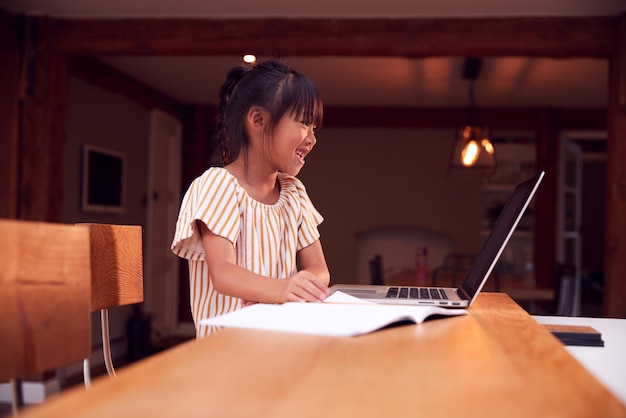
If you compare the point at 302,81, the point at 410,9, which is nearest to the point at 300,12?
the point at 410,9

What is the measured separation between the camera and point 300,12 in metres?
4.51

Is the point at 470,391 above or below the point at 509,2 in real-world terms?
below

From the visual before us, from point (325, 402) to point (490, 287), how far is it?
489cm

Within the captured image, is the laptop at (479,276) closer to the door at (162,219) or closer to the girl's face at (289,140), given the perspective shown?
the girl's face at (289,140)

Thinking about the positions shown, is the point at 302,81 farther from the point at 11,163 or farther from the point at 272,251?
the point at 11,163

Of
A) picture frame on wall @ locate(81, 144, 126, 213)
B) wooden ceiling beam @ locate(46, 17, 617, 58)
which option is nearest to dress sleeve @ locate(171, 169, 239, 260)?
wooden ceiling beam @ locate(46, 17, 617, 58)

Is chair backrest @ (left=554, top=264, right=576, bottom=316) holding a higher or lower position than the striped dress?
lower

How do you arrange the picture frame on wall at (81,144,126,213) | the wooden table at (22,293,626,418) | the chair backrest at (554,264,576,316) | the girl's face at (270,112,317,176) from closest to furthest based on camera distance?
the wooden table at (22,293,626,418) < the girl's face at (270,112,317,176) < the chair backrest at (554,264,576,316) < the picture frame on wall at (81,144,126,213)

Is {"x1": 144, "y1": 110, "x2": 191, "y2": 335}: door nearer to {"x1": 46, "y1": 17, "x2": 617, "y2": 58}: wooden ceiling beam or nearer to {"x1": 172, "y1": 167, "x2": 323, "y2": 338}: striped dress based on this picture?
{"x1": 46, "y1": 17, "x2": 617, "y2": 58}: wooden ceiling beam

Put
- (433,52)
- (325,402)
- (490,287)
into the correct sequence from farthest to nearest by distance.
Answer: (490,287), (433,52), (325,402)

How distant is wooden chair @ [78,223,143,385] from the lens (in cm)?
134

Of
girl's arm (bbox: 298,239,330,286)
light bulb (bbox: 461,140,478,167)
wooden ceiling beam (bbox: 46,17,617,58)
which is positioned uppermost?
wooden ceiling beam (bbox: 46,17,617,58)

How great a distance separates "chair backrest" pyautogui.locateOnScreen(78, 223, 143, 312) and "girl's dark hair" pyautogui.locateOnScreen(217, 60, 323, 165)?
270mm

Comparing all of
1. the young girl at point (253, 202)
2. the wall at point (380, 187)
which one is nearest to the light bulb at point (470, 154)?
the wall at point (380, 187)
